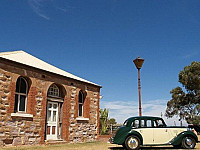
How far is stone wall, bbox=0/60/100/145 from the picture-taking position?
10617mm

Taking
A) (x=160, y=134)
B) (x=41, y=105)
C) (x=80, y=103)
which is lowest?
(x=160, y=134)

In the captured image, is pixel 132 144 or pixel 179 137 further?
pixel 179 137

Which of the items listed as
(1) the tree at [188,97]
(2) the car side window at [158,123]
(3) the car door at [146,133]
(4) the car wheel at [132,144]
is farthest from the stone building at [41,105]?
(1) the tree at [188,97]

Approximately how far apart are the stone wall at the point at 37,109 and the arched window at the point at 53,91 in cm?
43

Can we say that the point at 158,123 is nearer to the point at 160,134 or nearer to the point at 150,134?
the point at 160,134

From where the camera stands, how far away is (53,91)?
13695mm

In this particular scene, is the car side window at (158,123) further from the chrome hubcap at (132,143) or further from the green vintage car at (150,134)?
the chrome hubcap at (132,143)

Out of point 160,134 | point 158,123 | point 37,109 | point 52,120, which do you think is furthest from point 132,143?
point 52,120

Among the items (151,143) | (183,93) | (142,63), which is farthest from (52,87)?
(183,93)

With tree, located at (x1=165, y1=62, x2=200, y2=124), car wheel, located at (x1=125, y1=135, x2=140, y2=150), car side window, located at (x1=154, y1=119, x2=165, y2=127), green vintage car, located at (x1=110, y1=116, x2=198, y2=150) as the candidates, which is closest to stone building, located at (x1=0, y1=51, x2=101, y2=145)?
green vintage car, located at (x1=110, y1=116, x2=198, y2=150)

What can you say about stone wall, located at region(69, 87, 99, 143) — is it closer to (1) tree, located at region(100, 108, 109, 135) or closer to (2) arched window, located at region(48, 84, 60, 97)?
(2) arched window, located at region(48, 84, 60, 97)

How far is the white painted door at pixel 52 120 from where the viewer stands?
1324cm

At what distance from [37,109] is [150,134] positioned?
19.9 ft

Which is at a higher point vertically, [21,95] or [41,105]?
[21,95]
